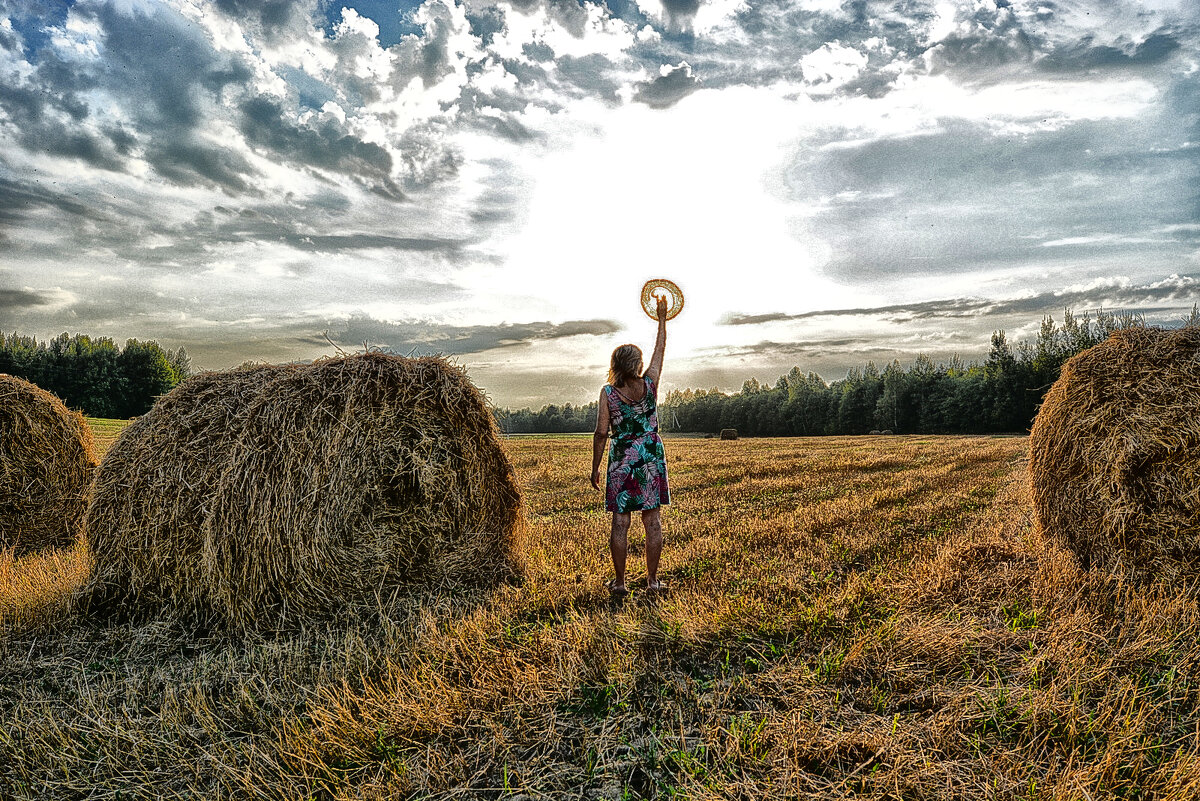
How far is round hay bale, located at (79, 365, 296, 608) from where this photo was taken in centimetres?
582

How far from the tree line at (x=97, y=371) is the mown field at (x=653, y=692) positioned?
57.6m

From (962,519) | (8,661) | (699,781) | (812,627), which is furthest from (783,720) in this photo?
(962,519)

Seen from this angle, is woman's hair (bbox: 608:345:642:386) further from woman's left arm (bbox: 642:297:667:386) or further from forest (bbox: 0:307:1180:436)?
forest (bbox: 0:307:1180:436)

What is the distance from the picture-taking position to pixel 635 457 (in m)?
5.86

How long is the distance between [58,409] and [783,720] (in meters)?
10.4

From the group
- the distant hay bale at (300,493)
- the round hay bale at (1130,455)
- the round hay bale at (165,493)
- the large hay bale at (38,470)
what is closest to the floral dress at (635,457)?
the distant hay bale at (300,493)

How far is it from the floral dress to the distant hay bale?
1.46 m

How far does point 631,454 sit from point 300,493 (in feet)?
9.25

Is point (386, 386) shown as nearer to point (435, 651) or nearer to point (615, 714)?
point (435, 651)

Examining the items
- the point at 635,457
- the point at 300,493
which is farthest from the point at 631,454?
the point at 300,493

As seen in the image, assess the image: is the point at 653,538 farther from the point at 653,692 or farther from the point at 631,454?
the point at 653,692

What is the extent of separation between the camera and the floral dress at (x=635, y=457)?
5832 mm

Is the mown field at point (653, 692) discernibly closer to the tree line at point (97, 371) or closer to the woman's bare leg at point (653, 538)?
the woman's bare leg at point (653, 538)

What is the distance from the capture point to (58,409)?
937 centimetres
